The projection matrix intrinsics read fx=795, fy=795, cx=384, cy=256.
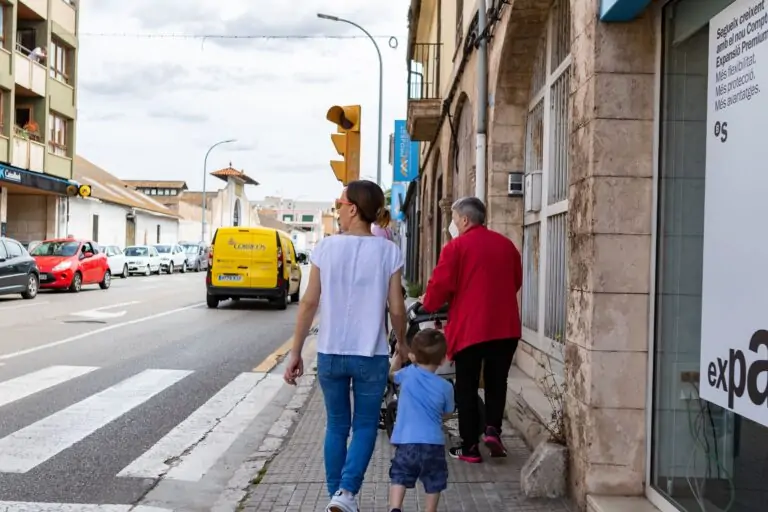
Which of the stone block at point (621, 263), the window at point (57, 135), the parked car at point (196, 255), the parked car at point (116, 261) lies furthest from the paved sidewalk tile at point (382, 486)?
the parked car at point (196, 255)

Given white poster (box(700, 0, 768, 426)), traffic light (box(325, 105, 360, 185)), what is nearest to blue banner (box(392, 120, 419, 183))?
traffic light (box(325, 105, 360, 185))

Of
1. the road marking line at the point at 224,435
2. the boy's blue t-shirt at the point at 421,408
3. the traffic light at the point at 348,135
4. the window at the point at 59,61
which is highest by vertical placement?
the window at the point at 59,61

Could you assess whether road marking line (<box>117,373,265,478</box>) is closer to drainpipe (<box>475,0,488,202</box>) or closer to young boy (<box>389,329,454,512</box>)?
young boy (<box>389,329,454,512</box>)

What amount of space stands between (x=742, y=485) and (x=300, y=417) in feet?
14.3

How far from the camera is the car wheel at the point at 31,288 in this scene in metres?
20.0

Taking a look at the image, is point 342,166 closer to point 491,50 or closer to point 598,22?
point 491,50

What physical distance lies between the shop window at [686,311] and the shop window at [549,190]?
2042 mm

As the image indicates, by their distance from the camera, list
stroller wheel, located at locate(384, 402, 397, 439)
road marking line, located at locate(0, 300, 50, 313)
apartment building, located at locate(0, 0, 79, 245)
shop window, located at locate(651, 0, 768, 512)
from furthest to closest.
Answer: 1. apartment building, located at locate(0, 0, 79, 245)
2. road marking line, located at locate(0, 300, 50, 313)
3. stroller wheel, located at locate(384, 402, 397, 439)
4. shop window, located at locate(651, 0, 768, 512)

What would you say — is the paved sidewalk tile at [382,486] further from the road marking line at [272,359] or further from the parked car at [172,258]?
the parked car at [172,258]

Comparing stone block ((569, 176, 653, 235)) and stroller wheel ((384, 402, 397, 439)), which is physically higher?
stone block ((569, 176, 653, 235))

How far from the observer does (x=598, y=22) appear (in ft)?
→ 13.2

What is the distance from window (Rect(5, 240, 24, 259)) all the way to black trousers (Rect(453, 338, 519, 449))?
17.2 m

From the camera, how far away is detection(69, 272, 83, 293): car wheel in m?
23.3

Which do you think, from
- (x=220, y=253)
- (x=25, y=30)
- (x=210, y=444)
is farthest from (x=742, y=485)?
Result: (x=25, y=30)
